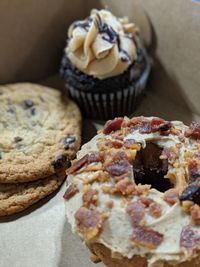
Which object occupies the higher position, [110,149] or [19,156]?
[110,149]

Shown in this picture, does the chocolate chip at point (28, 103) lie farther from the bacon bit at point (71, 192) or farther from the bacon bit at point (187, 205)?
the bacon bit at point (187, 205)

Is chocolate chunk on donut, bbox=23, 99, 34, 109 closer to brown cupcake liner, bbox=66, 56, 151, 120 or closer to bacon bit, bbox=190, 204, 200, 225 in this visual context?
brown cupcake liner, bbox=66, 56, 151, 120

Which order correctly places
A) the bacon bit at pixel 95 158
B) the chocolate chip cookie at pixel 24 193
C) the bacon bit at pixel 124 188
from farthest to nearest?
the chocolate chip cookie at pixel 24 193 < the bacon bit at pixel 95 158 < the bacon bit at pixel 124 188

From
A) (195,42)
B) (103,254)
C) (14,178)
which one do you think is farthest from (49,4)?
(103,254)

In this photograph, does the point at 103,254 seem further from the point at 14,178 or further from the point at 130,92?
the point at 130,92

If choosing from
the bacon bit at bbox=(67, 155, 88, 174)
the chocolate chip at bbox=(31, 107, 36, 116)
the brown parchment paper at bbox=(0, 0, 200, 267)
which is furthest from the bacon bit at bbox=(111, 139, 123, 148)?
the chocolate chip at bbox=(31, 107, 36, 116)

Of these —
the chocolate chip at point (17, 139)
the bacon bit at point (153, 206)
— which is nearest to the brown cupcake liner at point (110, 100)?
the chocolate chip at point (17, 139)

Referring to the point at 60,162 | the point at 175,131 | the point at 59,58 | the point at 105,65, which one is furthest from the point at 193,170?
the point at 59,58
